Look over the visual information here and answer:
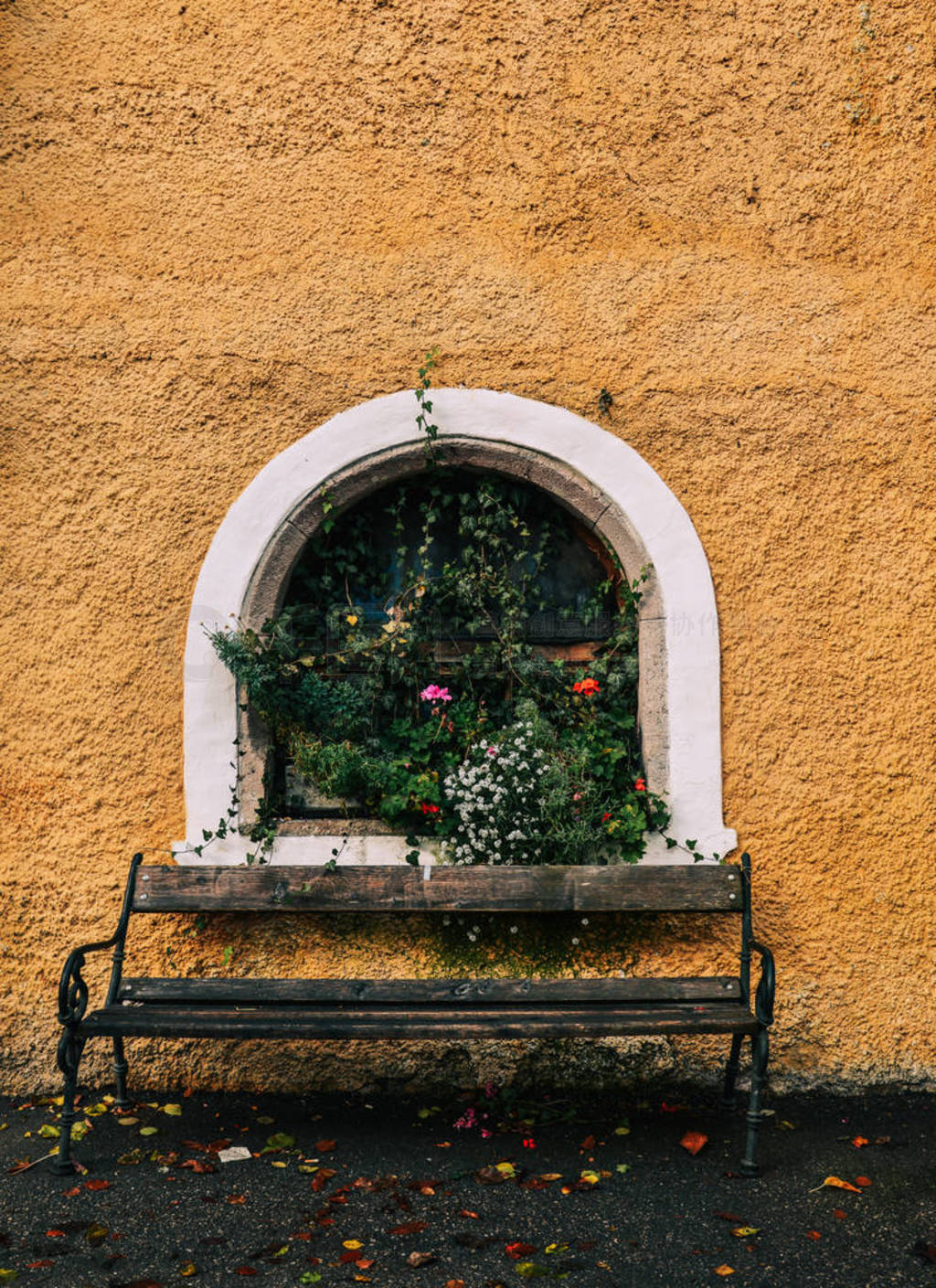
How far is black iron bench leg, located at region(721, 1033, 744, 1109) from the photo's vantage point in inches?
132

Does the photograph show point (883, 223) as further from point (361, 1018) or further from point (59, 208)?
point (361, 1018)

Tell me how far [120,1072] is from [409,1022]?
1.11 meters

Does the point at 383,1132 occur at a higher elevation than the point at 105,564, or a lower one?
lower

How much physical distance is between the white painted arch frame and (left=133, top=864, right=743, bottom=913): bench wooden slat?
0.56 feet

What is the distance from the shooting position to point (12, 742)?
365 centimetres

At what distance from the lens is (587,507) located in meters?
3.68

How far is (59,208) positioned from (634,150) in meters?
2.08

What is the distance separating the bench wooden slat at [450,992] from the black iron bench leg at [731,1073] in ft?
0.82

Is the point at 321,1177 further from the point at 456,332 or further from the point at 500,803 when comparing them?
the point at 456,332

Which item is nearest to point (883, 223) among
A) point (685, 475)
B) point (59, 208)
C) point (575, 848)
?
point (685, 475)

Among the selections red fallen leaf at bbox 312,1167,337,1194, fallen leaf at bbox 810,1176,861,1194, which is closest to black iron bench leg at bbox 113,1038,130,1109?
red fallen leaf at bbox 312,1167,337,1194

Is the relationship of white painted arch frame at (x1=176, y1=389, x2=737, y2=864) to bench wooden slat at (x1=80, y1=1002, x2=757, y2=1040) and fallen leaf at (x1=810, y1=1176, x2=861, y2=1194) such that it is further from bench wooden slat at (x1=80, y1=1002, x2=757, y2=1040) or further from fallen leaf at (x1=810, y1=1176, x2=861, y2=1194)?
fallen leaf at (x1=810, y1=1176, x2=861, y2=1194)

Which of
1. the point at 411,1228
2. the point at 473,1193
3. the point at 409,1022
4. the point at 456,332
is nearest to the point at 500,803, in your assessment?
the point at 409,1022

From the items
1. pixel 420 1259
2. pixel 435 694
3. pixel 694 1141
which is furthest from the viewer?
pixel 435 694
